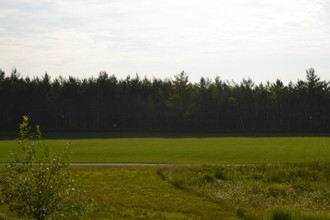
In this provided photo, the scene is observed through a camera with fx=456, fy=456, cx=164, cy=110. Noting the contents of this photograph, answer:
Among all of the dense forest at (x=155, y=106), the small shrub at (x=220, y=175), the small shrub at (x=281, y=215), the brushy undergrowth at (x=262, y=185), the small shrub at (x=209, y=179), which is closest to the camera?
the small shrub at (x=281, y=215)

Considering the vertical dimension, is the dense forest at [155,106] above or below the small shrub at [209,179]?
above

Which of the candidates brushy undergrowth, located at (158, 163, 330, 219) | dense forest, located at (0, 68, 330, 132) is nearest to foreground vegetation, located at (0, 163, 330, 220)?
brushy undergrowth, located at (158, 163, 330, 219)

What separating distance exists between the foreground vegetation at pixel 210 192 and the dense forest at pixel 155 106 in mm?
95740

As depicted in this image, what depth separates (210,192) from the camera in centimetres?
3203

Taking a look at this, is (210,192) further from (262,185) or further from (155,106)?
(155,106)

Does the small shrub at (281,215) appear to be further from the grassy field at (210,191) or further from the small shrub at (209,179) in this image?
the small shrub at (209,179)

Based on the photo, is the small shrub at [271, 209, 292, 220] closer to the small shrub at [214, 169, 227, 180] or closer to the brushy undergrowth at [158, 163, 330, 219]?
the brushy undergrowth at [158, 163, 330, 219]

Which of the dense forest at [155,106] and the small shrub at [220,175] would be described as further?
the dense forest at [155,106]

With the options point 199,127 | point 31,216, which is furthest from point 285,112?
point 31,216

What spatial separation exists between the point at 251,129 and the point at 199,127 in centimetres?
1600

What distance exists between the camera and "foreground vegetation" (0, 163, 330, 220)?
951 inches

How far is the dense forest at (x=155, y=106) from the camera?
138 metres

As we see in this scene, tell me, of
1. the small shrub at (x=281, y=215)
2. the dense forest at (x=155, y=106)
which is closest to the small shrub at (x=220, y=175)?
the small shrub at (x=281, y=215)

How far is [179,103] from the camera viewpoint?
463 feet
